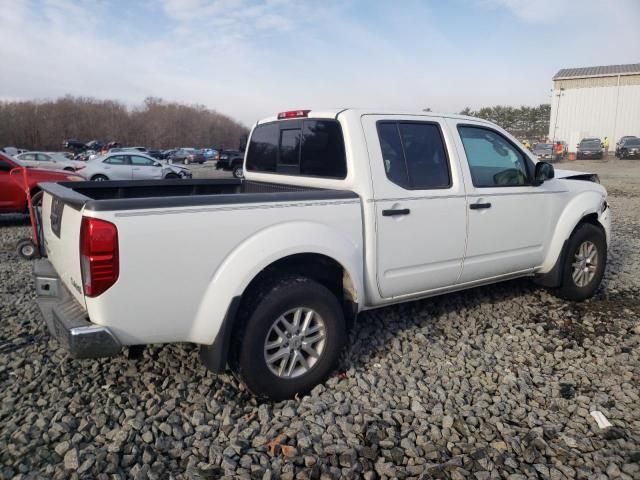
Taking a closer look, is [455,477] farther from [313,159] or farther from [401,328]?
[313,159]

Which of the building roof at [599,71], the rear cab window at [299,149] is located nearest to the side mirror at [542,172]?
the rear cab window at [299,149]

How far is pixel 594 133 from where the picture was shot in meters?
51.7

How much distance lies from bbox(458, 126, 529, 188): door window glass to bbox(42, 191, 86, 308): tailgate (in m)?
3.03

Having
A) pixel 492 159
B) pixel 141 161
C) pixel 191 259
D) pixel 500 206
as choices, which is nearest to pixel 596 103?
pixel 141 161

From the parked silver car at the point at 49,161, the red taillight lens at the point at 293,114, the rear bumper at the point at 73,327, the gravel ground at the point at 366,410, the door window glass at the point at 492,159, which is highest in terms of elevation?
the red taillight lens at the point at 293,114

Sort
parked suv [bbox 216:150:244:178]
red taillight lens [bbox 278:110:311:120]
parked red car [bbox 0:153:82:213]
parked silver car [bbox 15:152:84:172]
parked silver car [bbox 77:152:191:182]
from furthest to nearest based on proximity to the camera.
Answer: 1. parked suv [bbox 216:150:244:178]
2. parked silver car [bbox 15:152:84:172]
3. parked silver car [bbox 77:152:191:182]
4. parked red car [bbox 0:153:82:213]
5. red taillight lens [bbox 278:110:311:120]

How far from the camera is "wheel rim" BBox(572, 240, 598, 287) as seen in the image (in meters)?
5.08

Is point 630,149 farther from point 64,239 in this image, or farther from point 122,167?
point 64,239

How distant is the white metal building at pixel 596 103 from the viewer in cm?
4947

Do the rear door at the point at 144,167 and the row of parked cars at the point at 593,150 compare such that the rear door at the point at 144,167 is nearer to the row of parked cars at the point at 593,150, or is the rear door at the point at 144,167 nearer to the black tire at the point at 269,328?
the black tire at the point at 269,328

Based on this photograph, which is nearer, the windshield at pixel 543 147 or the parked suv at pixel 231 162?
the parked suv at pixel 231 162

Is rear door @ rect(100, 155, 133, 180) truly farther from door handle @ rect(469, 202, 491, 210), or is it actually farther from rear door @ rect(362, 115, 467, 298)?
door handle @ rect(469, 202, 491, 210)

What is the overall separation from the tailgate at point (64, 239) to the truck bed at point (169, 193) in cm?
7

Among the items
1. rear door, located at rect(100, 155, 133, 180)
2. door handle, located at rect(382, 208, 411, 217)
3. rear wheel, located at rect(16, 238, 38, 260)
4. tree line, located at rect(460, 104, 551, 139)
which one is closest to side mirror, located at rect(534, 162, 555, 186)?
door handle, located at rect(382, 208, 411, 217)
